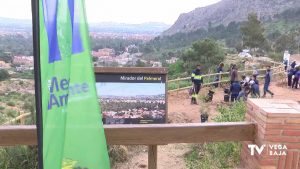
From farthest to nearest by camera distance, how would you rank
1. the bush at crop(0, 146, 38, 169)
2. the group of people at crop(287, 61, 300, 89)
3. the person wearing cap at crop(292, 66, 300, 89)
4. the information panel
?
the group of people at crop(287, 61, 300, 89)
the person wearing cap at crop(292, 66, 300, 89)
the information panel
the bush at crop(0, 146, 38, 169)

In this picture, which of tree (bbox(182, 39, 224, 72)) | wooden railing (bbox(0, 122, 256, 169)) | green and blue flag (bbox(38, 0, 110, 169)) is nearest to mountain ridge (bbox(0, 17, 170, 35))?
green and blue flag (bbox(38, 0, 110, 169))

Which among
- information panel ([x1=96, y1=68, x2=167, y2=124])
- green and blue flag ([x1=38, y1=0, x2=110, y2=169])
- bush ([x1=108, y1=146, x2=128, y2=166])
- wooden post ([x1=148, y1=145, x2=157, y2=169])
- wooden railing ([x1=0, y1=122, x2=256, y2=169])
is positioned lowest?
bush ([x1=108, y1=146, x2=128, y2=166])

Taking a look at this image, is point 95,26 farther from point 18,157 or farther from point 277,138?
point 277,138

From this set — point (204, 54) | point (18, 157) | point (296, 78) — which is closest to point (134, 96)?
point (18, 157)

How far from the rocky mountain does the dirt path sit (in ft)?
285

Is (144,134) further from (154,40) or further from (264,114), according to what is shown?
(154,40)

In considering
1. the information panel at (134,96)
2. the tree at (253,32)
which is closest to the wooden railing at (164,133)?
the information panel at (134,96)

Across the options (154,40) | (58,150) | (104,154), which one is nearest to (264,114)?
(104,154)

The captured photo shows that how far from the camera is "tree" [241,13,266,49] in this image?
51969 mm

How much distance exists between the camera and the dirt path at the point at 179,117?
6739mm

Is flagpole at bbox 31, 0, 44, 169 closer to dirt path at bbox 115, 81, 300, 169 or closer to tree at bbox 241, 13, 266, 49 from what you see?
dirt path at bbox 115, 81, 300, 169

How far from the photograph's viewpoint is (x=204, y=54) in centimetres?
3934

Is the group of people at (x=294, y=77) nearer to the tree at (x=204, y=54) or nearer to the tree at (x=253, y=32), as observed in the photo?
the tree at (x=204, y=54)

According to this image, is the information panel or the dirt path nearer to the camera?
the dirt path
